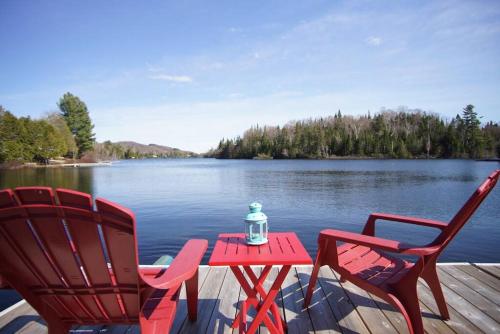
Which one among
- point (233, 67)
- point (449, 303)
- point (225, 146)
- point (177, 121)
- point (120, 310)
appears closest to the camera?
point (120, 310)

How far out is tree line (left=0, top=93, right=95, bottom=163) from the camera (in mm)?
47344

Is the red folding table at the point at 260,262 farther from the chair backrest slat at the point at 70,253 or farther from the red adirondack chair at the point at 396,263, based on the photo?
the chair backrest slat at the point at 70,253

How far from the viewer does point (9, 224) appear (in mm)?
1385

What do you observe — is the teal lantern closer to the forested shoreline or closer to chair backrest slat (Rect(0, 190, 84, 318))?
chair backrest slat (Rect(0, 190, 84, 318))

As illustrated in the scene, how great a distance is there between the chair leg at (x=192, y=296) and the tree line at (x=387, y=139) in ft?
254

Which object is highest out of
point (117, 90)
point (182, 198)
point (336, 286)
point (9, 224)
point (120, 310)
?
point (117, 90)

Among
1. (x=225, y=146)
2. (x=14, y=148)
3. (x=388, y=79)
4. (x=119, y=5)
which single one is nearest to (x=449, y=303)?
(x=119, y=5)

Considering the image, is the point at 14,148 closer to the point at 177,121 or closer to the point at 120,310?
the point at 177,121

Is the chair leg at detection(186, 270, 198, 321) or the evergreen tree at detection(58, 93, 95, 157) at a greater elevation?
the evergreen tree at detection(58, 93, 95, 157)

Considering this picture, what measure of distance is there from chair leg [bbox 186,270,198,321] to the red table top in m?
0.36

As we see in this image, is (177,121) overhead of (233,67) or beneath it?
beneath

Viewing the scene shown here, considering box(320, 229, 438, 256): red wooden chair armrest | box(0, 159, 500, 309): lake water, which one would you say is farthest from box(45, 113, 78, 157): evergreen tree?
box(320, 229, 438, 256): red wooden chair armrest

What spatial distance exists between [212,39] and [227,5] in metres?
6.43

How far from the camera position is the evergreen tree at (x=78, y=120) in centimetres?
7156
